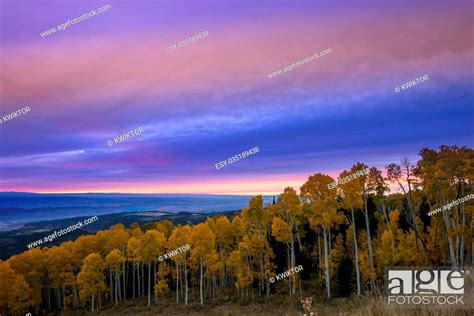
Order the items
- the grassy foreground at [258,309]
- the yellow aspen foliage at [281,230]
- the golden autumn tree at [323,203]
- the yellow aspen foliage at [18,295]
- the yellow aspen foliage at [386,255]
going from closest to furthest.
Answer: the grassy foreground at [258,309], the golden autumn tree at [323,203], the yellow aspen foliage at [386,255], the yellow aspen foliage at [281,230], the yellow aspen foliage at [18,295]

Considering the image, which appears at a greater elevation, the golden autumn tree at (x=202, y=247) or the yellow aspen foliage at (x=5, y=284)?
the golden autumn tree at (x=202, y=247)

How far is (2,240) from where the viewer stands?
178 meters

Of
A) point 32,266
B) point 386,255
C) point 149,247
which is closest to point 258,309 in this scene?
point 386,255

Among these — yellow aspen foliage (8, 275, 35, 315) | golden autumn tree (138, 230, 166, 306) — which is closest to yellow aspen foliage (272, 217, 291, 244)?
golden autumn tree (138, 230, 166, 306)

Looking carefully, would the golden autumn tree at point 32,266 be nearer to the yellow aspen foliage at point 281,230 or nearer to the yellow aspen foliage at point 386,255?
the yellow aspen foliage at point 281,230

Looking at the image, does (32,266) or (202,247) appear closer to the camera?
(202,247)

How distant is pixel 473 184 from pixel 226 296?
1318 inches

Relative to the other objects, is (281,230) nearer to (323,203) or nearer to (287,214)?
(287,214)

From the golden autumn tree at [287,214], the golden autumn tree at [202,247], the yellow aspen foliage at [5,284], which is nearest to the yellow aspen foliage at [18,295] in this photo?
the yellow aspen foliage at [5,284]

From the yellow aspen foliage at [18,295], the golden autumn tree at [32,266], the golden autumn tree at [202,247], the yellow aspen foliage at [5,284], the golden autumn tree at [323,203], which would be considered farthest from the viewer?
the golden autumn tree at [32,266]

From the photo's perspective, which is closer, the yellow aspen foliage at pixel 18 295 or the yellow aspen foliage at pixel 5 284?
the yellow aspen foliage at pixel 18 295

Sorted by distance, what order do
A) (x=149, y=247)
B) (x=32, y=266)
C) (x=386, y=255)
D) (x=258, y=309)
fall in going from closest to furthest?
1. (x=258, y=309)
2. (x=386, y=255)
3. (x=149, y=247)
4. (x=32, y=266)

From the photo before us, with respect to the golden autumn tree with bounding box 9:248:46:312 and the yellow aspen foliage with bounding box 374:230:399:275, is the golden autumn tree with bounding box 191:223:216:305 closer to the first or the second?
the yellow aspen foliage with bounding box 374:230:399:275

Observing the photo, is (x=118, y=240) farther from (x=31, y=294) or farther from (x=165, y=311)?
(x=165, y=311)
